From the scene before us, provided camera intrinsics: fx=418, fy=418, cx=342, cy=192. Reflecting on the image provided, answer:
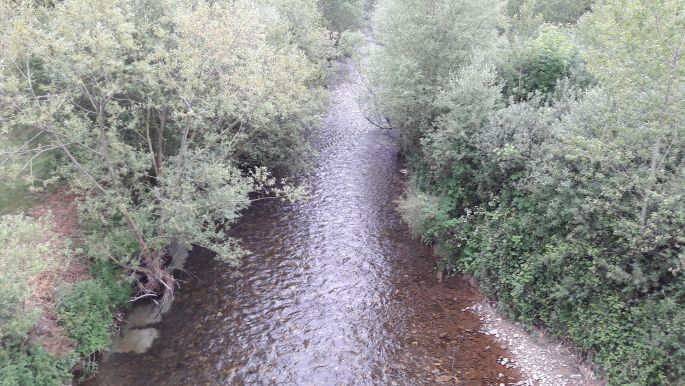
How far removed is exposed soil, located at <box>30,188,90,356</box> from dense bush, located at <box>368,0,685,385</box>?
12.7 m

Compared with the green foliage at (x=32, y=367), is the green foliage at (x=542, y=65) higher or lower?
higher

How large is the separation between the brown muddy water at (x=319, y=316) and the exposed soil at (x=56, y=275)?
5.34 feet

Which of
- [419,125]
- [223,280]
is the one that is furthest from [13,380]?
[419,125]

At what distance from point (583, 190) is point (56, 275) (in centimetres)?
1552

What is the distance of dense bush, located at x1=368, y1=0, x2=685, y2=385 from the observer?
9.91 m

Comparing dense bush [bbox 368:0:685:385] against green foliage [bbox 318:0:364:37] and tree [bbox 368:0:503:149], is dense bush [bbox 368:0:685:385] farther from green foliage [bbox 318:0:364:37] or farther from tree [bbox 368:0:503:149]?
green foliage [bbox 318:0:364:37]

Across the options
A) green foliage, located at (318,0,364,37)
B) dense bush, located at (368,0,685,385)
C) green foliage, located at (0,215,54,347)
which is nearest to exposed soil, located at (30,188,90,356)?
green foliage, located at (0,215,54,347)

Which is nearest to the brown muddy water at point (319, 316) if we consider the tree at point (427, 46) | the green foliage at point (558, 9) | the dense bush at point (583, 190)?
the dense bush at point (583, 190)

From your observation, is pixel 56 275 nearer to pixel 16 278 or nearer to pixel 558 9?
pixel 16 278

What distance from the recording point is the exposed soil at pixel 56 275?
11.1 meters

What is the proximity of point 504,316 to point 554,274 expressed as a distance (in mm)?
2206

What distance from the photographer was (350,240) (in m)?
18.5

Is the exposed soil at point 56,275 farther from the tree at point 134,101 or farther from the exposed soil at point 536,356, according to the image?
the exposed soil at point 536,356

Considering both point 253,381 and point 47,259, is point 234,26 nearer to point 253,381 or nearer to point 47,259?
point 47,259
